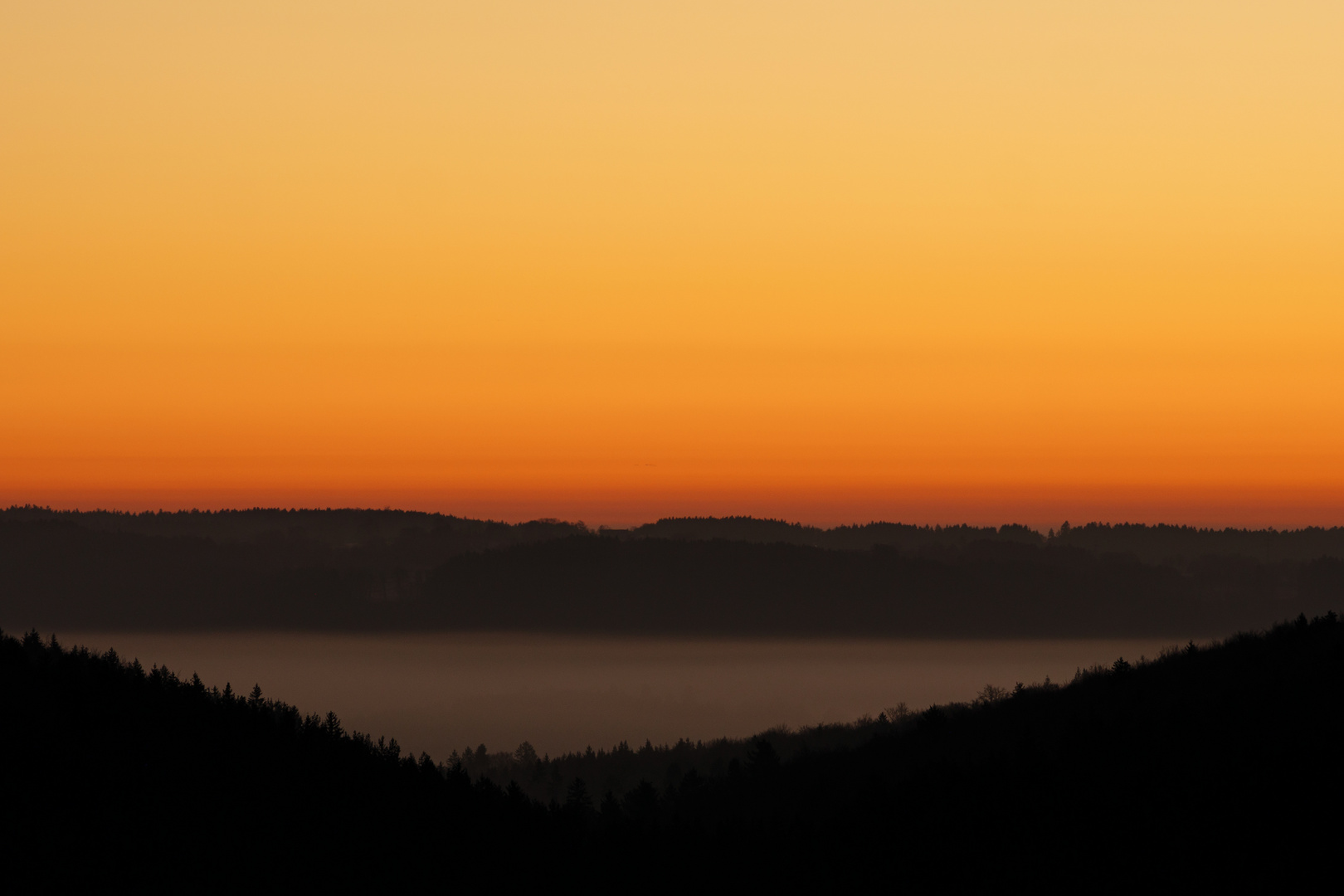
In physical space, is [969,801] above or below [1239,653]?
below

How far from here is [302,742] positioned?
3575 cm

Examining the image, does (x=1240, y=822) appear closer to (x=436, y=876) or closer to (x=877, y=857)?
(x=877, y=857)

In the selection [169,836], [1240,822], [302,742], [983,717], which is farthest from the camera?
[983,717]

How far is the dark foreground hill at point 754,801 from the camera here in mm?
22125

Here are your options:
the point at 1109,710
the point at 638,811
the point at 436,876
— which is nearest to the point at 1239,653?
the point at 1109,710

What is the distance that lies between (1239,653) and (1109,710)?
12.9 feet

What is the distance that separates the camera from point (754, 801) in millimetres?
37906

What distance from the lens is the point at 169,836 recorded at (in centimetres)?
2459

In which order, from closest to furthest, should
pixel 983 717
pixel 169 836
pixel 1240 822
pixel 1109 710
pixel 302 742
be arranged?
pixel 1240 822 < pixel 169 836 < pixel 1109 710 < pixel 302 742 < pixel 983 717

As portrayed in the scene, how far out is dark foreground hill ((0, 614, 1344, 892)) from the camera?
2212 cm

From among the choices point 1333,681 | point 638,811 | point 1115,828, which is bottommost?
point 638,811

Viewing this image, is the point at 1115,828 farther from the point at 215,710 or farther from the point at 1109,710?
the point at 215,710

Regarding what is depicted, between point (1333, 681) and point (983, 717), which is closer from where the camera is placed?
point (1333, 681)

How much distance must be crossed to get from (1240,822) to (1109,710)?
972cm
